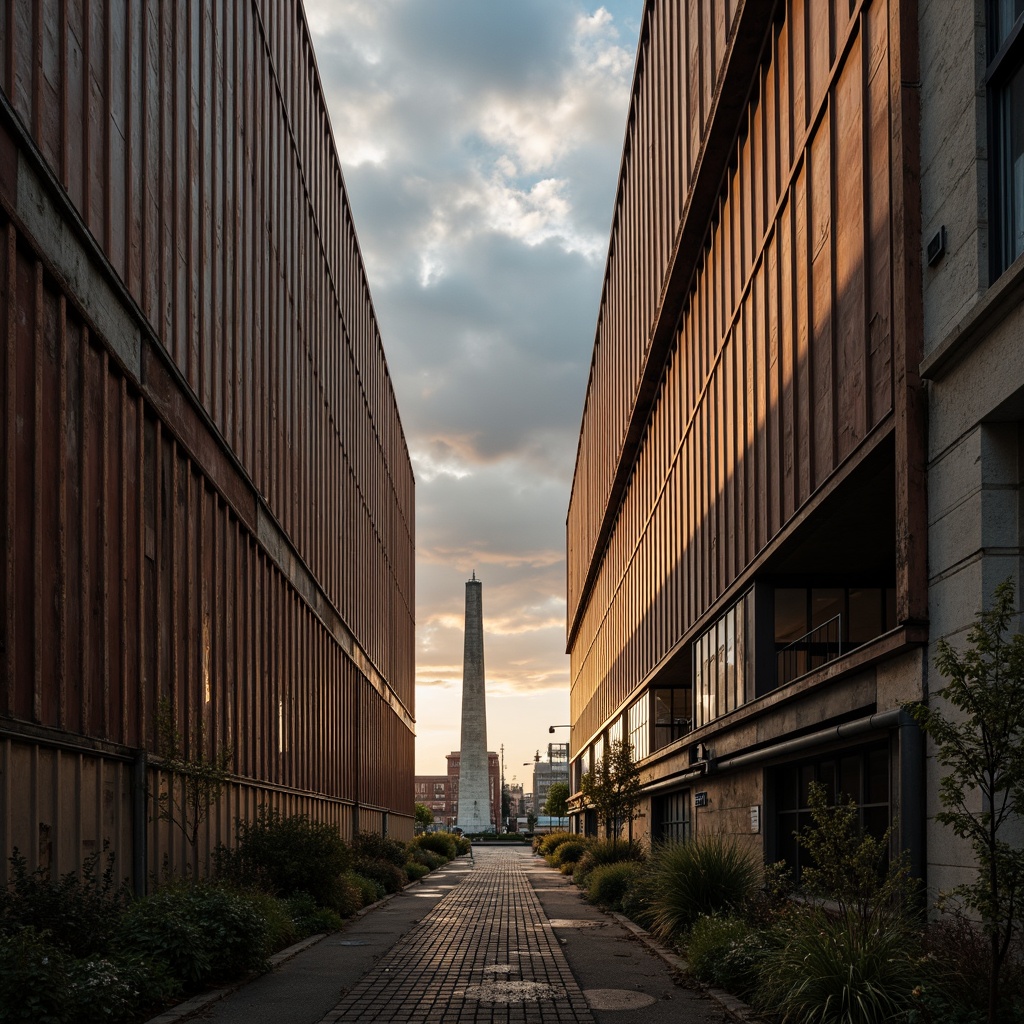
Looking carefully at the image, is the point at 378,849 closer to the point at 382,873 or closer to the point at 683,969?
the point at 382,873

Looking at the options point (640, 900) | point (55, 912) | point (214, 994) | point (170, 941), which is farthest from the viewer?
point (640, 900)

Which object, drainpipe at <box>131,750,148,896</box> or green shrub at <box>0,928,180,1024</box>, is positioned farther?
drainpipe at <box>131,750,148,896</box>

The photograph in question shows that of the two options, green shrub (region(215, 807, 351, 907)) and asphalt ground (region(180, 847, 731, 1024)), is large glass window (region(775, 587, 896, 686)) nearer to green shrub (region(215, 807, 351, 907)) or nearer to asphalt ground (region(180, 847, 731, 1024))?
asphalt ground (region(180, 847, 731, 1024))

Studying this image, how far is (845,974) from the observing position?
9.53m

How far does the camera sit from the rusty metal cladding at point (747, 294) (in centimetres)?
1448

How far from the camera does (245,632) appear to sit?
25.2 m

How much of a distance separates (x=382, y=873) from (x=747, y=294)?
1825cm

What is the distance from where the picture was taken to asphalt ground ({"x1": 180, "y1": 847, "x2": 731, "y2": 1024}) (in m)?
11.5

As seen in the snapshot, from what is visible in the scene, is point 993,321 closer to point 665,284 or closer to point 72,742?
point 72,742

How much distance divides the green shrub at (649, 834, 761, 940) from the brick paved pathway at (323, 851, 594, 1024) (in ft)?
5.49

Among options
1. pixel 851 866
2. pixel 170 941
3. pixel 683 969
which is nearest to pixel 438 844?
pixel 683 969

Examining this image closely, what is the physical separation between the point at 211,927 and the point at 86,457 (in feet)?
18.9

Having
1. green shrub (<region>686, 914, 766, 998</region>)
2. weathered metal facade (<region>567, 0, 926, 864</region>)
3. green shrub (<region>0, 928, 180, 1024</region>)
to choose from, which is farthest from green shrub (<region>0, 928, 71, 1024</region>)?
weathered metal facade (<region>567, 0, 926, 864</region>)

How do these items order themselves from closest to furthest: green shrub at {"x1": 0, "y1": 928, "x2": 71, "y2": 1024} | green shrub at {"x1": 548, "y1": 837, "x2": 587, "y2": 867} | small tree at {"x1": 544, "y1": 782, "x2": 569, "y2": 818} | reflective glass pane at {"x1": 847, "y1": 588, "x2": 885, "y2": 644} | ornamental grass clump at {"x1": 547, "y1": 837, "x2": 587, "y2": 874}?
green shrub at {"x1": 0, "y1": 928, "x2": 71, "y2": 1024} < reflective glass pane at {"x1": 847, "y1": 588, "x2": 885, "y2": 644} < ornamental grass clump at {"x1": 547, "y1": 837, "x2": 587, "y2": 874} < green shrub at {"x1": 548, "y1": 837, "x2": 587, "y2": 867} < small tree at {"x1": 544, "y1": 782, "x2": 569, "y2": 818}
